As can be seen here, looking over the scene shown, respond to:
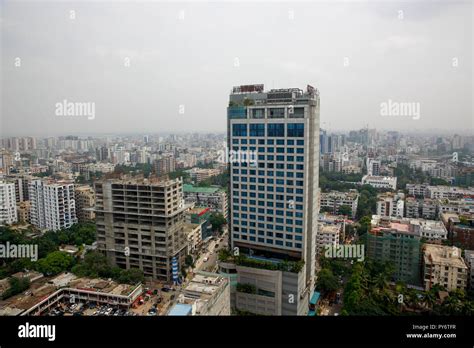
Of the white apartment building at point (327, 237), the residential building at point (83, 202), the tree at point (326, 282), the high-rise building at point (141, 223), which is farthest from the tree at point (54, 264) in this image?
the white apartment building at point (327, 237)

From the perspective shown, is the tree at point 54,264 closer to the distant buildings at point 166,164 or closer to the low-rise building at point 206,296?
the low-rise building at point 206,296

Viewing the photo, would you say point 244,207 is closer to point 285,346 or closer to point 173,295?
point 173,295

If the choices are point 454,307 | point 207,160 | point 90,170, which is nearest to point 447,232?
point 454,307

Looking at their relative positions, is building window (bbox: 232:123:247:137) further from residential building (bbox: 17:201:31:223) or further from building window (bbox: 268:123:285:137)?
residential building (bbox: 17:201:31:223)

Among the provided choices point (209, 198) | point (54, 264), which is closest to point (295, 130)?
point (54, 264)

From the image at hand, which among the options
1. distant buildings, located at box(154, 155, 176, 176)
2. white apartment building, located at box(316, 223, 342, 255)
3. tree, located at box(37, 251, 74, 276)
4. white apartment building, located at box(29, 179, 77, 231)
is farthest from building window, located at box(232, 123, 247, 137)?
distant buildings, located at box(154, 155, 176, 176)

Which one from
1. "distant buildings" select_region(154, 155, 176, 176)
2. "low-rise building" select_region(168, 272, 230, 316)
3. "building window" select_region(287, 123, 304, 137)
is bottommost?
"low-rise building" select_region(168, 272, 230, 316)
